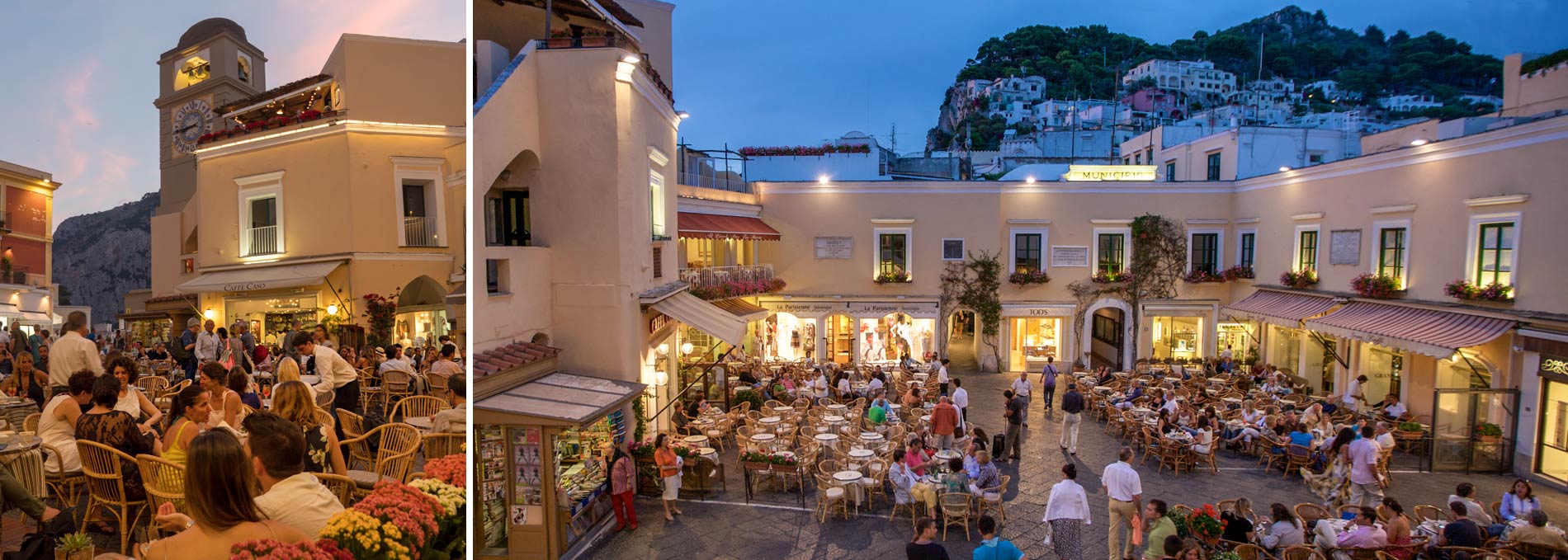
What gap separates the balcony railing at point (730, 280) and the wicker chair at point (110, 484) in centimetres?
1040

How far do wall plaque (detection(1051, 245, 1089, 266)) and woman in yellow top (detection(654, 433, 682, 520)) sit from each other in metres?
14.2

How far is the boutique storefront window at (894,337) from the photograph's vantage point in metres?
19.8

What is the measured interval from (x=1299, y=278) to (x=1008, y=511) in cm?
1265

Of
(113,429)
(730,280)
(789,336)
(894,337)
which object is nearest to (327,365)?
(113,429)

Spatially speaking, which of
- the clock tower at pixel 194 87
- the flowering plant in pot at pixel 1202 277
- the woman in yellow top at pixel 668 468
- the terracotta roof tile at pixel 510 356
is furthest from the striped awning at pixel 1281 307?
the clock tower at pixel 194 87

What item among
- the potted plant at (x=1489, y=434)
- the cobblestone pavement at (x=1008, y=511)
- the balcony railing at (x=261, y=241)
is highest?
the balcony railing at (x=261, y=241)

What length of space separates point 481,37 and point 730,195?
1134 cm

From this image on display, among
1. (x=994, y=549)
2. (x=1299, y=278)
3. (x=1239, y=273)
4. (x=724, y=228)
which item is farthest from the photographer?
(x=1239, y=273)

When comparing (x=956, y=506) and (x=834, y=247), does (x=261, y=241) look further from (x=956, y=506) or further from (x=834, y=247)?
(x=834, y=247)

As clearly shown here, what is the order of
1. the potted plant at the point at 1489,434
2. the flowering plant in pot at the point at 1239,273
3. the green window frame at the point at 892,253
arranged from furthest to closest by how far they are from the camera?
the green window frame at the point at 892,253 → the flowering plant in pot at the point at 1239,273 → the potted plant at the point at 1489,434

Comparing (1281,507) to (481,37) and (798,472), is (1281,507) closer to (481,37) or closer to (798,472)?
(798,472)

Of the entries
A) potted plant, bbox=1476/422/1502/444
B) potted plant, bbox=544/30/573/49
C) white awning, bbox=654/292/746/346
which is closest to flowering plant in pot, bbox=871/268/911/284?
white awning, bbox=654/292/746/346

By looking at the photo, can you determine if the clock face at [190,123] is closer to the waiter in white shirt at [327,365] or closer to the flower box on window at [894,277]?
Answer: the waiter in white shirt at [327,365]

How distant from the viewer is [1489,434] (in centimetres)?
1124
